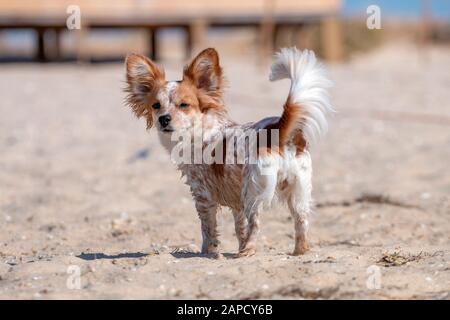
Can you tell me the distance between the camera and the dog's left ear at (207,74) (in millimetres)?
5520

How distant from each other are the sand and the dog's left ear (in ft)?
3.65

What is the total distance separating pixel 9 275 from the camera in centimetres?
505

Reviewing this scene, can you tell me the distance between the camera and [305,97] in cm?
512

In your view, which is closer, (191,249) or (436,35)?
(191,249)

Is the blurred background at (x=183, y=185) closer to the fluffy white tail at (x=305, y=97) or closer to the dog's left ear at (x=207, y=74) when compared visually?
the fluffy white tail at (x=305, y=97)

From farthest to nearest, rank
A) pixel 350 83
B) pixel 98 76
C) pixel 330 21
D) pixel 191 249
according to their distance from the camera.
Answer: pixel 330 21, pixel 98 76, pixel 350 83, pixel 191 249

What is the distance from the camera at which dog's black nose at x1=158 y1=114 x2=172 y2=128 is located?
5352 mm

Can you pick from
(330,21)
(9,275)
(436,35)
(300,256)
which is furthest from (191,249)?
(436,35)

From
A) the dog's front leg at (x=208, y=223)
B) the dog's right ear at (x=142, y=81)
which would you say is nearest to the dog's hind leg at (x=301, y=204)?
the dog's front leg at (x=208, y=223)

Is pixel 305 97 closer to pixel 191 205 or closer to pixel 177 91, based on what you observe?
pixel 177 91

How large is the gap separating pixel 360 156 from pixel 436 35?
3023cm

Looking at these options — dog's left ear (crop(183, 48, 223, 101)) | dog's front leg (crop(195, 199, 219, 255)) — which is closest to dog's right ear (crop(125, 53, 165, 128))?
dog's left ear (crop(183, 48, 223, 101))

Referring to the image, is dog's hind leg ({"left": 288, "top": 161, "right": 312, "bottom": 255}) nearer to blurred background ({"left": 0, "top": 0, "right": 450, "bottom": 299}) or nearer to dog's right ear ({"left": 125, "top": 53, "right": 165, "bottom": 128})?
blurred background ({"left": 0, "top": 0, "right": 450, "bottom": 299})
